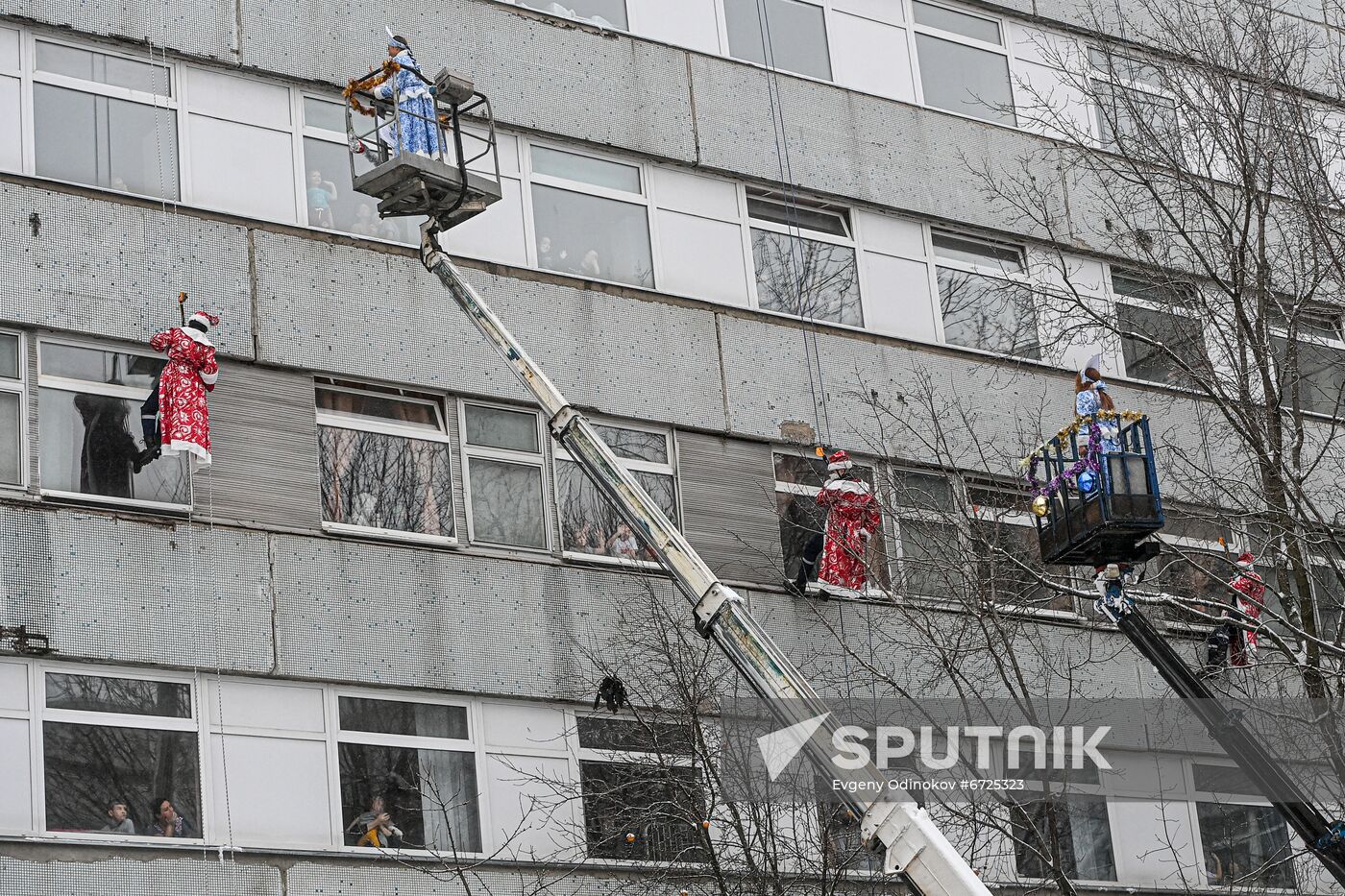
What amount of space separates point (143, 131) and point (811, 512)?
7.18 meters

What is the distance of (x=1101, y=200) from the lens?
24766mm

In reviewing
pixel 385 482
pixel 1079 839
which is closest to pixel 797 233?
pixel 385 482

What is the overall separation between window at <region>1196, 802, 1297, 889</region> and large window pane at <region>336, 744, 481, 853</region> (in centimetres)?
841

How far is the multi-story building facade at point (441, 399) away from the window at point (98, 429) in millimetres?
29

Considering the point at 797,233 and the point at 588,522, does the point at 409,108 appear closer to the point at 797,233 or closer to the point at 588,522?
the point at 588,522

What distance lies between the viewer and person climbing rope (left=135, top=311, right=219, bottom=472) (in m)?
16.8

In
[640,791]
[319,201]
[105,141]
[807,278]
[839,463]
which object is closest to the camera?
[640,791]

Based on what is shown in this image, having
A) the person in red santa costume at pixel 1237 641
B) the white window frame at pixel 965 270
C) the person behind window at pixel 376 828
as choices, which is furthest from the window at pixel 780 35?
the person behind window at pixel 376 828

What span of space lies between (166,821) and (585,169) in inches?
317

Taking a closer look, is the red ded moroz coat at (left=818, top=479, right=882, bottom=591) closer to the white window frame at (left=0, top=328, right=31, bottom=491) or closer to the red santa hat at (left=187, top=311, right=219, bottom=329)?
the red santa hat at (left=187, top=311, right=219, bottom=329)

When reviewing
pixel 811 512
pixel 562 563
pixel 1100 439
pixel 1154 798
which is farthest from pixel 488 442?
pixel 1154 798

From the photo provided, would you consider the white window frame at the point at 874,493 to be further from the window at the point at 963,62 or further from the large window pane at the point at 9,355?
the large window pane at the point at 9,355

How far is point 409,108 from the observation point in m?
15.5

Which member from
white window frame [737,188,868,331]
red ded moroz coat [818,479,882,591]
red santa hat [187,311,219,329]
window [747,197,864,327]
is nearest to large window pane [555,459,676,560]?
red ded moroz coat [818,479,882,591]
